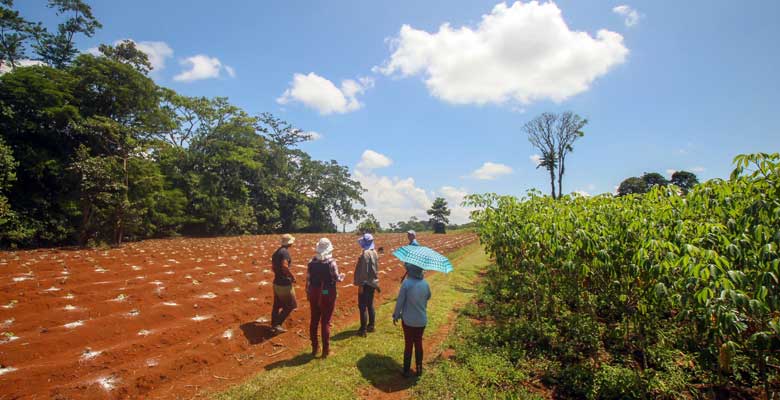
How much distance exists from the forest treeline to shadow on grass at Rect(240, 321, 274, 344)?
61.7ft

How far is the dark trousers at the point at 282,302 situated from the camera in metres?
7.51

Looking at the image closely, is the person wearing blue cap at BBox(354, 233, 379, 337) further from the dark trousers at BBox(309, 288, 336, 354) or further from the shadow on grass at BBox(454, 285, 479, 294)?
the shadow on grass at BBox(454, 285, 479, 294)

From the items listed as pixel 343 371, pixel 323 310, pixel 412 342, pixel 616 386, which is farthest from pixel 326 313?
pixel 616 386

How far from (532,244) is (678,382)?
111 inches

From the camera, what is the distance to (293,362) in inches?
249

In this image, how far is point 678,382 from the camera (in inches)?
196

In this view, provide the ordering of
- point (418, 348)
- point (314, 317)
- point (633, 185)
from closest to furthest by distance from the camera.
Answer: point (418, 348), point (314, 317), point (633, 185)

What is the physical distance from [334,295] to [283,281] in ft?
5.78

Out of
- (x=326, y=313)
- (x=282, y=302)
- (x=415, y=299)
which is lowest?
(x=282, y=302)

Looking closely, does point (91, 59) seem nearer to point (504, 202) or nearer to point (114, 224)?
point (114, 224)

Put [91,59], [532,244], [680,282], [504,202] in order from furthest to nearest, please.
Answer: [91,59]
[504,202]
[532,244]
[680,282]

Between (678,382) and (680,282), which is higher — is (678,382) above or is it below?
below

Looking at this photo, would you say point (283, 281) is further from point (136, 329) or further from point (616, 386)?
point (616, 386)

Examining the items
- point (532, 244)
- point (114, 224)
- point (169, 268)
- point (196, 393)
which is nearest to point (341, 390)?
point (196, 393)
